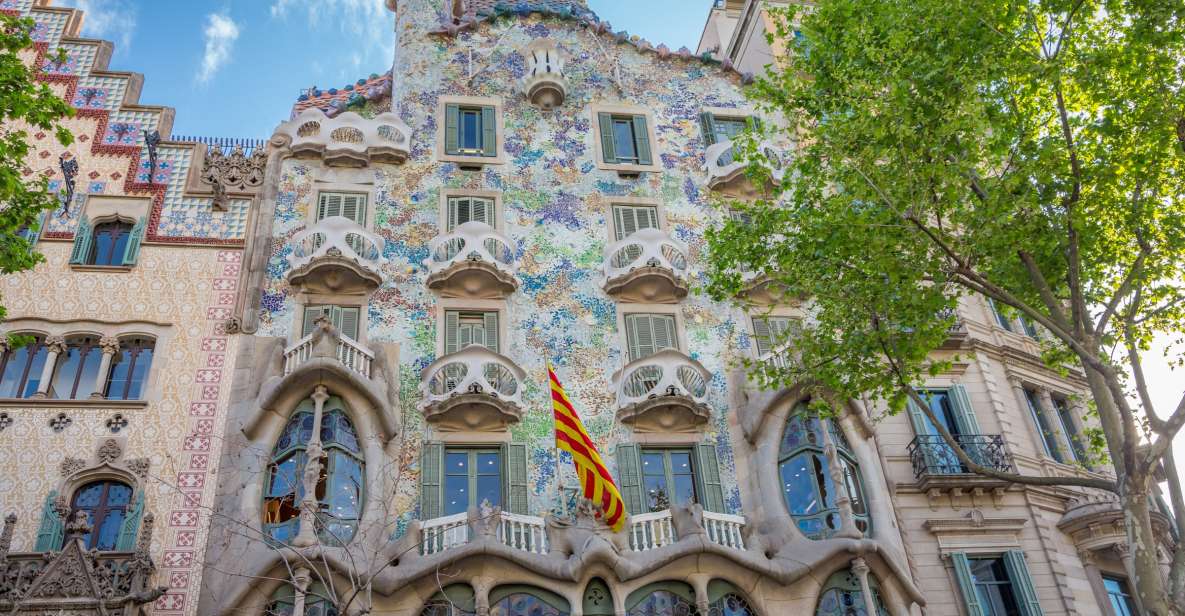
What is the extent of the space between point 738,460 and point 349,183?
34.3 feet

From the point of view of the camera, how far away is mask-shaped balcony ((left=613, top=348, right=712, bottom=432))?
18.5 metres

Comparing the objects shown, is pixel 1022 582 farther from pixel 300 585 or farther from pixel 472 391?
pixel 300 585

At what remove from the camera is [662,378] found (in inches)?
736

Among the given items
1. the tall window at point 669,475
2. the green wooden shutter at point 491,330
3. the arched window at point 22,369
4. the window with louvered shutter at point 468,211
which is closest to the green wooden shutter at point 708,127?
the window with louvered shutter at point 468,211

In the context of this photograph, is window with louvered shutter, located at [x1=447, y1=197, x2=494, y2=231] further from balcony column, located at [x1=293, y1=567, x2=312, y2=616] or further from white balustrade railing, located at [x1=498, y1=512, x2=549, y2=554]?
balcony column, located at [x1=293, y1=567, x2=312, y2=616]

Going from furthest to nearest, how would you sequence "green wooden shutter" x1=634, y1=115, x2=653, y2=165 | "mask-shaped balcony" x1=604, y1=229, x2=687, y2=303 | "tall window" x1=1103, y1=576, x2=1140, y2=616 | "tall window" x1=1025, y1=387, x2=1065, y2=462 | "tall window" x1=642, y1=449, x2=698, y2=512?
1. "green wooden shutter" x1=634, y1=115, x2=653, y2=165
2. "tall window" x1=1025, y1=387, x2=1065, y2=462
3. "mask-shaped balcony" x1=604, y1=229, x2=687, y2=303
4. "tall window" x1=1103, y1=576, x2=1140, y2=616
5. "tall window" x1=642, y1=449, x2=698, y2=512

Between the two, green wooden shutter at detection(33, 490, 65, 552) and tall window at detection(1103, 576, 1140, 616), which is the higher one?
green wooden shutter at detection(33, 490, 65, 552)

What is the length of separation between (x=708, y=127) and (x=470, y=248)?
7.79 meters

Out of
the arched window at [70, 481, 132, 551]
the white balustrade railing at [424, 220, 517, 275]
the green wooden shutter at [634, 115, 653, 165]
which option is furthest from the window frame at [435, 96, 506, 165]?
the arched window at [70, 481, 132, 551]

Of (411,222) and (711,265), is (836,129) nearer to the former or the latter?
(711,265)

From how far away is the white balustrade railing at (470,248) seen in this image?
19.8 meters

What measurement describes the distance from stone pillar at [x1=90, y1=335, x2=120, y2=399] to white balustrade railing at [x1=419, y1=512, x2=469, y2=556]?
6.59 metres

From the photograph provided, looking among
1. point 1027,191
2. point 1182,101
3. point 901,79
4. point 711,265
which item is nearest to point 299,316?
point 711,265

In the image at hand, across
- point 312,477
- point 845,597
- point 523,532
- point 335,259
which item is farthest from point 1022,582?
point 335,259
